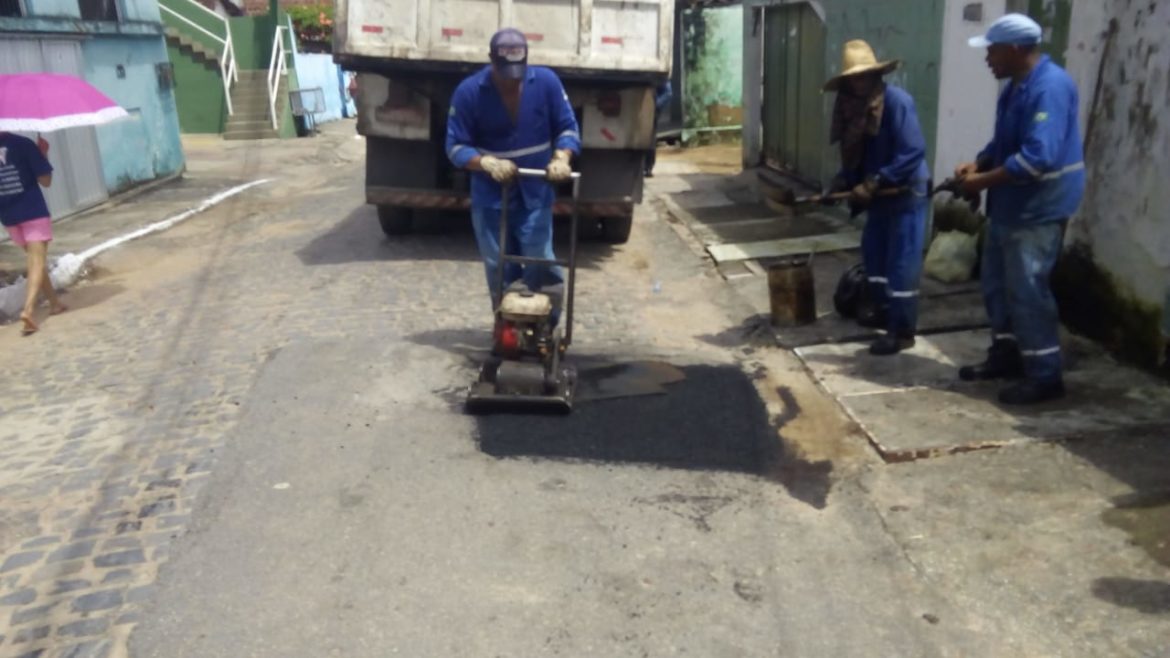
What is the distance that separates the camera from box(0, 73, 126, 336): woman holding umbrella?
6844 millimetres

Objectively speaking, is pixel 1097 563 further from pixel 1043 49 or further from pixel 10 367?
pixel 10 367

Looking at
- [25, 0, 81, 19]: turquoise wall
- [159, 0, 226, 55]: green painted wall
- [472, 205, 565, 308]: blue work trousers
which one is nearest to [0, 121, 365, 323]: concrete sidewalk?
[159, 0, 226, 55]: green painted wall

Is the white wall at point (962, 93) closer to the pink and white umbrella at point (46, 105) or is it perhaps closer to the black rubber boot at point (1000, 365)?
the black rubber boot at point (1000, 365)

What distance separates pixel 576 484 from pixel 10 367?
171 inches

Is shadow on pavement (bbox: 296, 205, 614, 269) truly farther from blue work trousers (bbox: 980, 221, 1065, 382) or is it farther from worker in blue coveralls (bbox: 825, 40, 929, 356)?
blue work trousers (bbox: 980, 221, 1065, 382)

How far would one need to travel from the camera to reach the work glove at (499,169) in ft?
18.0

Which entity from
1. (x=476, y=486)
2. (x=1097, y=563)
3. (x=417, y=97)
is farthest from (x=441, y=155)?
(x=1097, y=563)

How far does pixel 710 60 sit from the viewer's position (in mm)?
17953

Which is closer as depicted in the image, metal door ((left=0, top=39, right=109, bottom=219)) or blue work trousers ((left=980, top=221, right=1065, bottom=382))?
blue work trousers ((left=980, top=221, right=1065, bottom=382))

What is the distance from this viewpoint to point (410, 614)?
3.62 m

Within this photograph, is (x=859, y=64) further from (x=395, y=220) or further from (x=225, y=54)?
(x=225, y=54)

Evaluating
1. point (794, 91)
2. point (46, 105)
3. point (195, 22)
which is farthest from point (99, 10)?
point (195, 22)

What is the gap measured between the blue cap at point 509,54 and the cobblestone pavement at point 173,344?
73.5 inches

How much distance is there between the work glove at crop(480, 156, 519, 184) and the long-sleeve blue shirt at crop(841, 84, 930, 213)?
216 cm
